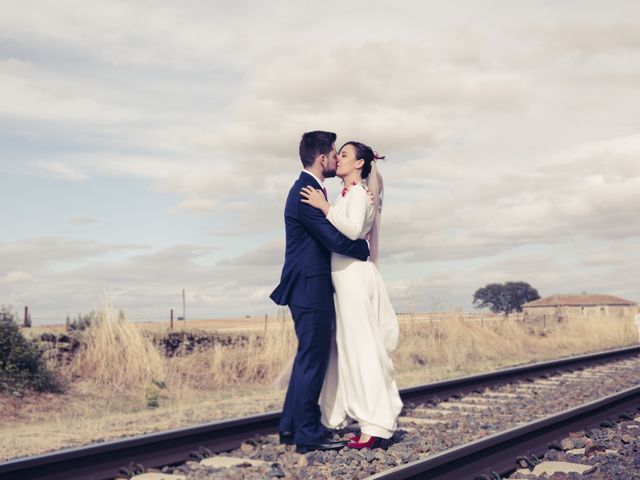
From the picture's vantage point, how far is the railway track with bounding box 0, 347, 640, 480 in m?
5.04

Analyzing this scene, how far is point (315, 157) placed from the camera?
5895 millimetres

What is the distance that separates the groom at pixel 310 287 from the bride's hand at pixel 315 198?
0.15 feet

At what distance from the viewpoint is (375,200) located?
20.1 feet

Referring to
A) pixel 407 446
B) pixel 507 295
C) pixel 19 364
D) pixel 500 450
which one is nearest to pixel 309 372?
pixel 407 446

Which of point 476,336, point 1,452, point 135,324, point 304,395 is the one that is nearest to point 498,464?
point 304,395

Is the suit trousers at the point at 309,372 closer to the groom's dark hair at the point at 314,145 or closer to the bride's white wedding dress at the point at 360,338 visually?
the bride's white wedding dress at the point at 360,338

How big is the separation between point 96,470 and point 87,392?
22.1ft

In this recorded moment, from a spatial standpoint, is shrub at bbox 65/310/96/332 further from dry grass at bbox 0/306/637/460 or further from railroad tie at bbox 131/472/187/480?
railroad tie at bbox 131/472/187/480

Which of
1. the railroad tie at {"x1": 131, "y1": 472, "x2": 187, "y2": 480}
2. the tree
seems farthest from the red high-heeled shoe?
the tree

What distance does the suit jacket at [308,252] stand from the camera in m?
5.71

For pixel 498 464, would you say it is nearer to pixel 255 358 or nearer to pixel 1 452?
pixel 1 452

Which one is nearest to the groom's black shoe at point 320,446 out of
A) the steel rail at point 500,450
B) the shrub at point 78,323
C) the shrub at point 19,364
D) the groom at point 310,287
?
the groom at point 310,287

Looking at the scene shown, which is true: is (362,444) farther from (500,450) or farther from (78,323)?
(78,323)

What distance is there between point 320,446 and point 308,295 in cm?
111
